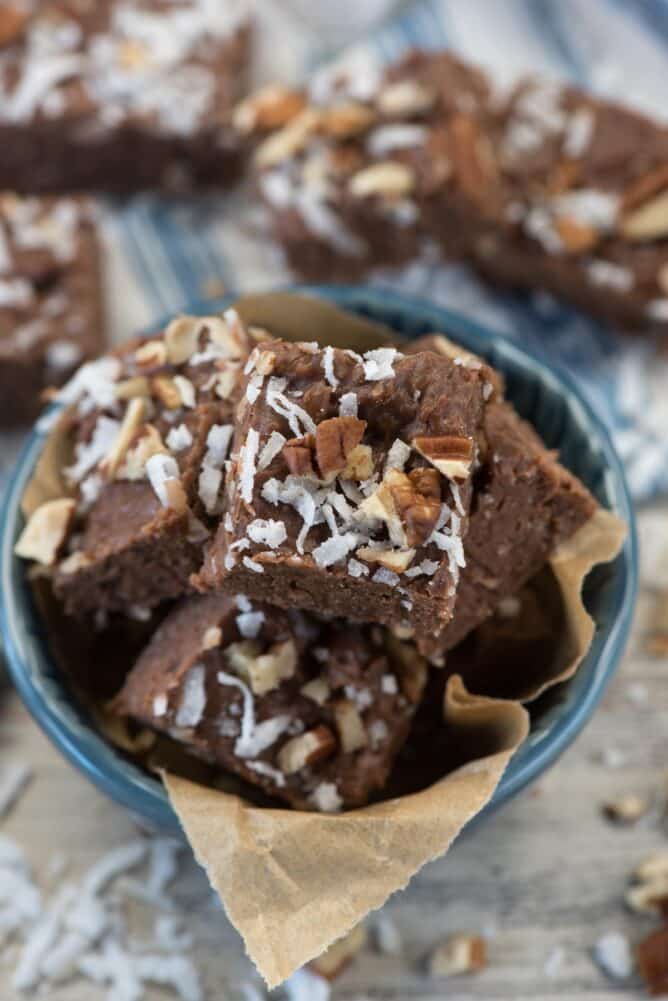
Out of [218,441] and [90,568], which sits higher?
[218,441]

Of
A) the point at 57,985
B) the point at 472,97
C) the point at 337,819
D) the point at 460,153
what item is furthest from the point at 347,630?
the point at 472,97

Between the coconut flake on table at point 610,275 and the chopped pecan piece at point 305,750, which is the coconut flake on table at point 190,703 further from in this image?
the coconut flake on table at point 610,275

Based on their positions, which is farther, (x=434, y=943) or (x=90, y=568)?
(x=434, y=943)

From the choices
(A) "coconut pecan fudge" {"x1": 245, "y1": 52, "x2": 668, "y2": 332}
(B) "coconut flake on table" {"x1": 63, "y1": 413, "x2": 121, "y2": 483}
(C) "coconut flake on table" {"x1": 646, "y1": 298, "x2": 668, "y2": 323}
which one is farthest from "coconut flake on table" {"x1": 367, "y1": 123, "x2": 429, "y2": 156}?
(B) "coconut flake on table" {"x1": 63, "y1": 413, "x2": 121, "y2": 483}

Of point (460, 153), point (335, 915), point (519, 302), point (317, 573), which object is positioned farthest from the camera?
point (519, 302)

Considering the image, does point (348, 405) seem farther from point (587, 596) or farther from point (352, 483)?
point (587, 596)

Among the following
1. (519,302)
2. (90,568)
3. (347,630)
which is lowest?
(519,302)

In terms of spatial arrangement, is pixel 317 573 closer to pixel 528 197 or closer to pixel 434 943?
pixel 434 943
